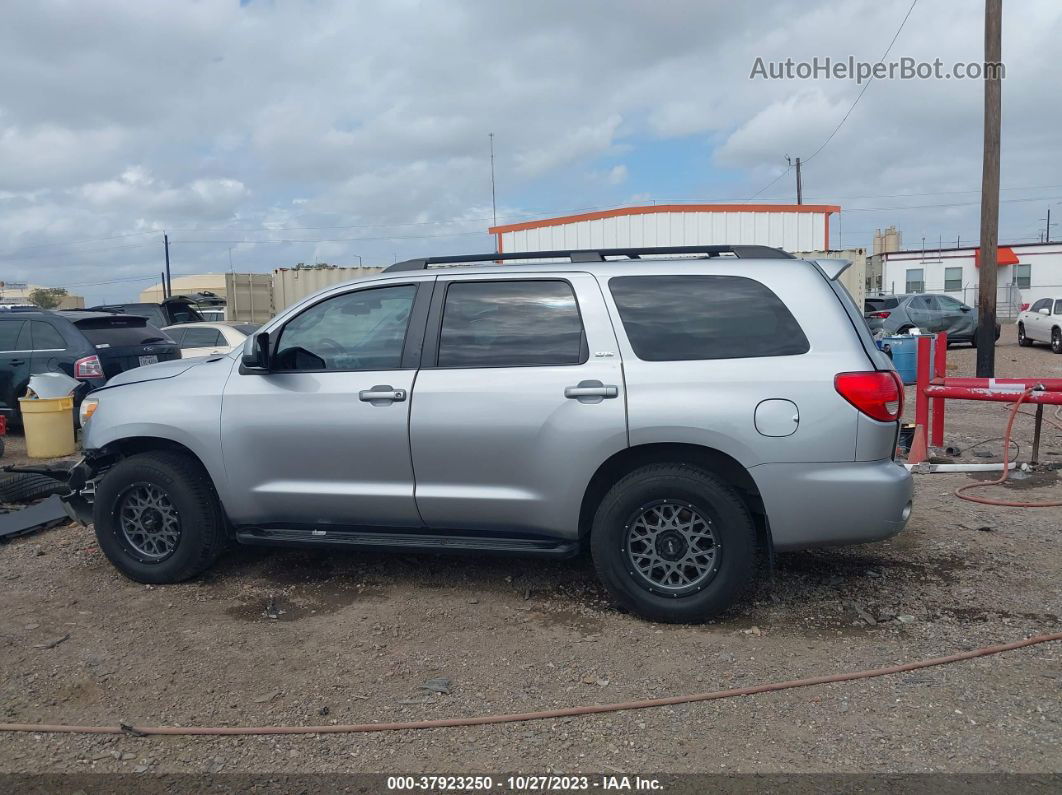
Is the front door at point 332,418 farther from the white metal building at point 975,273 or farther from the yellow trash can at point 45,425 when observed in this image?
the white metal building at point 975,273

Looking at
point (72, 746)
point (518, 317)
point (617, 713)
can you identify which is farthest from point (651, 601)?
point (72, 746)

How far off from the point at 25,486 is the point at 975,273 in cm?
4734

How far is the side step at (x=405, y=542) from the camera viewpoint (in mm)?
4688

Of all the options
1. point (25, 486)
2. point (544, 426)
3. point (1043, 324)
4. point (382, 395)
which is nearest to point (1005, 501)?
point (544, 426)

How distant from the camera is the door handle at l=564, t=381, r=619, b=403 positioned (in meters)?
4.49

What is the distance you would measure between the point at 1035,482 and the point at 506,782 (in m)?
6.17

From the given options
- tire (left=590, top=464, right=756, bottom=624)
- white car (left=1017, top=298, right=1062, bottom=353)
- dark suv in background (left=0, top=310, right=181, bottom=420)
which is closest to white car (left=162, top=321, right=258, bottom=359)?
dark suv in background (left=0, top=310, right=181, bottom=420)

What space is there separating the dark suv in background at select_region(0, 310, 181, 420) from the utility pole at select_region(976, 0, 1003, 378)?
1200 cm

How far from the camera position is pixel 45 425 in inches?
383

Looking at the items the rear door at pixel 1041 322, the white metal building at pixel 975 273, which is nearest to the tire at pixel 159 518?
the rear door at pixel 1041 322

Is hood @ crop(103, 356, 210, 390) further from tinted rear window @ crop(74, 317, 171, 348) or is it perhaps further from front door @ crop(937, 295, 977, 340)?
front door @ crop(937, 295, 977, 340)

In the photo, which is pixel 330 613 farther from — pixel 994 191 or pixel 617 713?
pixel 994 191

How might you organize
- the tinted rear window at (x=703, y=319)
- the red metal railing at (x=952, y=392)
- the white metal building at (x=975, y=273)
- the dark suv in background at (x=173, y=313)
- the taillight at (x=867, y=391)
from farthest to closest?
1. the white metal building at (x=975, y=273)
2. the dark suv in background at (x=173, y=313)
3. the red metal railing at (x=952, y=392)
4. the tinted rear window at (x=703, y=319)
5. the taillight at (x=867, y=391)

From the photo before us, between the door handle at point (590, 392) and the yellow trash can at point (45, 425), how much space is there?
7437mm
